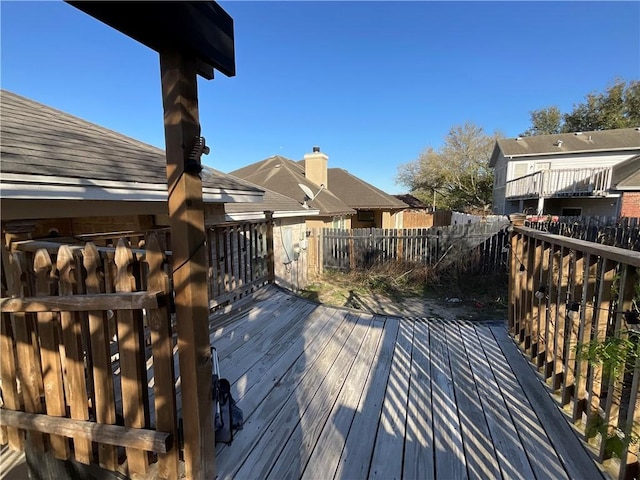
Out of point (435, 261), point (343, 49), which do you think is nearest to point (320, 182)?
point (343, 49)

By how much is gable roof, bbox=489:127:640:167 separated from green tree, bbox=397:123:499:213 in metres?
7.01

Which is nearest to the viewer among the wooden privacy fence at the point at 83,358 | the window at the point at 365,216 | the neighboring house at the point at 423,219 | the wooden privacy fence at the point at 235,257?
the wooden privacy fence at the point at 83,358

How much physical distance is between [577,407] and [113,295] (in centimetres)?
272

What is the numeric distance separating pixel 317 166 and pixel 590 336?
13.5 m

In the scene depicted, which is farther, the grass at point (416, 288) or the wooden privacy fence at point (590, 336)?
the grass at point (416, 288)

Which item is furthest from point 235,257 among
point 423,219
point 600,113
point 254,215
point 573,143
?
point 600,113

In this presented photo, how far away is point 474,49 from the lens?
846cm

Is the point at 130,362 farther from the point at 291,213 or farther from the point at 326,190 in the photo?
the point at 326,190

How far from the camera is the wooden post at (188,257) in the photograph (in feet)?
4.17

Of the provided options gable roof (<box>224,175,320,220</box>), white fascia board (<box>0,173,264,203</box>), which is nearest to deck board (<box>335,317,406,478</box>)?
white fascia board (<box>0,173,264,203</box>)

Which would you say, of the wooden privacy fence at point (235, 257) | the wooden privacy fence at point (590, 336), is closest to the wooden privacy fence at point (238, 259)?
the wooden privacy fence at point (235, 257)

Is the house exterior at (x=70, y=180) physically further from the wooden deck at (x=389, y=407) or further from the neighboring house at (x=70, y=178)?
the wooden deck at (x=389, y=407)

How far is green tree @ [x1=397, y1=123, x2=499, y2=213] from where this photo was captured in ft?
95.8

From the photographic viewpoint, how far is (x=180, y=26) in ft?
3.76
